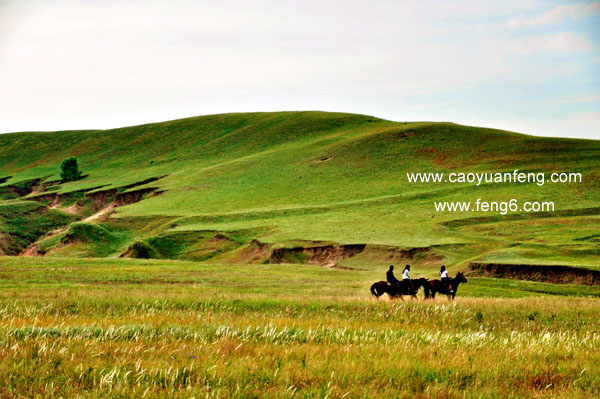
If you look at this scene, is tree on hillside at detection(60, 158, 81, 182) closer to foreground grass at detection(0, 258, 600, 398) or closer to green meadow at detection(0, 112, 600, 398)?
green meadow at detection(0, 112, 600, 398)

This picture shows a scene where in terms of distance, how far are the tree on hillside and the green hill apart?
3197mm

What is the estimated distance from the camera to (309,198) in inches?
4259

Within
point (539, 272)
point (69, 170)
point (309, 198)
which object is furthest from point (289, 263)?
point (69, 170)

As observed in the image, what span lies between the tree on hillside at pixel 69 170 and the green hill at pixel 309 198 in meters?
3.20

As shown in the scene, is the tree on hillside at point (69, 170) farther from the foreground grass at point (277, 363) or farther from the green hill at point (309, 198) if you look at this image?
the foreground grass at point (277, 363)

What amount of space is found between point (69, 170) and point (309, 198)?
79147 millimetres

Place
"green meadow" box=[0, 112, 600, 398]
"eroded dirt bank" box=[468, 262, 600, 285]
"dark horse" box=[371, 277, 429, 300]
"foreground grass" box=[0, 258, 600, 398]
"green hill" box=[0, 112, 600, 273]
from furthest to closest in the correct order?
"green hill" box=[0, 112, 600, 273], "eroded dirt bank" box=[468, 262, 600, 285], "dark horse" box=[371, 277, 429, 300], "green meadow" box=[0, 112, 600, 398], "foreground grass" box=[0, 258, 600, 398]

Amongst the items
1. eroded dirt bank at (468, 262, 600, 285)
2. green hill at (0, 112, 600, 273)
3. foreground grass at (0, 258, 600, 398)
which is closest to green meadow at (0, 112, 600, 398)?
foreground grass at (0, 258, 600, 398)

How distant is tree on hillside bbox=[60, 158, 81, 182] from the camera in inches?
A: 6255

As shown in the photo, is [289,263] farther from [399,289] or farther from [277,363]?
[277,363]

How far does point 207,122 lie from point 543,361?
188 m

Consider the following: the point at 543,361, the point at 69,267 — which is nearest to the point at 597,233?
the point at 69,267

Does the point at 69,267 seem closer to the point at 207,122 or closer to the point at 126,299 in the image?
the point at 126,299

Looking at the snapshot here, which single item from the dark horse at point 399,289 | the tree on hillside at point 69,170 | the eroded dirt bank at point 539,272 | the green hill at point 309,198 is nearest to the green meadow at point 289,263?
the green hill at point 309,198
